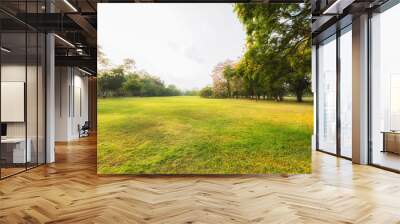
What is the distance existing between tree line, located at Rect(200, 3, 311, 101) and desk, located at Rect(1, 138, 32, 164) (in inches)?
125

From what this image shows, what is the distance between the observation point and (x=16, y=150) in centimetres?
649

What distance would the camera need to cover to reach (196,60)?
21.6ft

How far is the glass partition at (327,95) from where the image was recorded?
374 inches

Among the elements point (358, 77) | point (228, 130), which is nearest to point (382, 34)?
point (358, 77)

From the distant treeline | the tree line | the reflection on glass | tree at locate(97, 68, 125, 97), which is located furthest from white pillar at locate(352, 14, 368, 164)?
the reflection on glass

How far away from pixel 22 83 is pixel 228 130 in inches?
140

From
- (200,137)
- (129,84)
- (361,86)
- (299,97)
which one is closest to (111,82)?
(129,84)

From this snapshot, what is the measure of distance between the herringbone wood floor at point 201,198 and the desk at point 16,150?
0.99 feet

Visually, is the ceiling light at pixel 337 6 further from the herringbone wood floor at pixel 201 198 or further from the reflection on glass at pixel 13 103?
the reflection on glass at pixel 13 103

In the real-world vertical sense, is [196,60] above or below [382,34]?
below

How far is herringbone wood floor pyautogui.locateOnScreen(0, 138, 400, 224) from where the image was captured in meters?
3.96

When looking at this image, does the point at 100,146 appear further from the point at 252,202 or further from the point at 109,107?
the point at 252,202

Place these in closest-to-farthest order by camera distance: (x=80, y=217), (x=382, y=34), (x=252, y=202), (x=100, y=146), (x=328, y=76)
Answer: (x=80, y=217)
(x=252, y=202)
(x=100, y=146)
(x=382, y=34)
(x=328, y=76)

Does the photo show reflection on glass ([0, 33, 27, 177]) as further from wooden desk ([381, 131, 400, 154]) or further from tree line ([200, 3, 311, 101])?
wooden desk ([381, 131, 400, 154])
